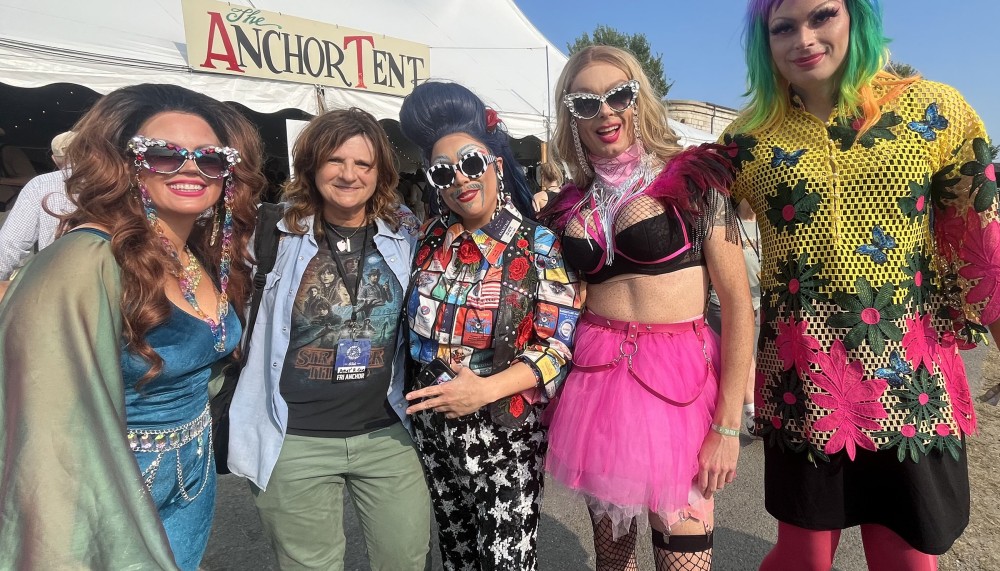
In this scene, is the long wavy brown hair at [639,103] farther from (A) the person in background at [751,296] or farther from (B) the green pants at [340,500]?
(B) the green pants at [340,500]

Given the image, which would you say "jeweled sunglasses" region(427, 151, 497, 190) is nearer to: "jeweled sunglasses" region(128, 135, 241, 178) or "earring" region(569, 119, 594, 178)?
"earring" region(569, 119, 594, 178)

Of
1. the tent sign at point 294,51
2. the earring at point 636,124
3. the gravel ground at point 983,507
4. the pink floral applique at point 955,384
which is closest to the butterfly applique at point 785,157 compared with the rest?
the earring at point 636,124

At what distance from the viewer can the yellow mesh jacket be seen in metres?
1.43

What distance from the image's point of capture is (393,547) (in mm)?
1873

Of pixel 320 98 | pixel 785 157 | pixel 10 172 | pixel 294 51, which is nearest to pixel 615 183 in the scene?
pixel 785 157

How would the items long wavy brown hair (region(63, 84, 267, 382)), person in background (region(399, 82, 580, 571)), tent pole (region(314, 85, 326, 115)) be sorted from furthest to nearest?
tent pole (region(314, 85, 326, 115)) → person in background (region(399, 82, 580, 571)) → long wavy brown hair (region(63, 84, 267, 382))

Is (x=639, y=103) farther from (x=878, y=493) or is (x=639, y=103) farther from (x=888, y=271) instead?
(x=878, y=493)

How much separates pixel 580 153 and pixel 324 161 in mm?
914

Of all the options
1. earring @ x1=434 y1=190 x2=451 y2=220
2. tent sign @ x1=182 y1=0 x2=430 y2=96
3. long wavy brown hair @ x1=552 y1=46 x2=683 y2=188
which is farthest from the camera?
tent sign @ x1=182 y1=0 x2=430 y2=96

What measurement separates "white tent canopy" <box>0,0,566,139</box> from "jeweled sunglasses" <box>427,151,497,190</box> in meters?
1.15

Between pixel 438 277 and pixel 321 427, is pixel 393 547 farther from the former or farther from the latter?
pixel 438 277

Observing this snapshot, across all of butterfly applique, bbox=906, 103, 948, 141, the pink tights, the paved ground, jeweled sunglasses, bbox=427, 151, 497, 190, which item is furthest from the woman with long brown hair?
butterfly applique, bbox=906, 103, 948, 141

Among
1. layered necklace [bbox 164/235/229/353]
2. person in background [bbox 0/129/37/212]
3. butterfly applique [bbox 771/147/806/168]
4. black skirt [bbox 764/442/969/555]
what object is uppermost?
person in background [bbox 0/129/37/212]

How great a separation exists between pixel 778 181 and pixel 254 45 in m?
5.08
